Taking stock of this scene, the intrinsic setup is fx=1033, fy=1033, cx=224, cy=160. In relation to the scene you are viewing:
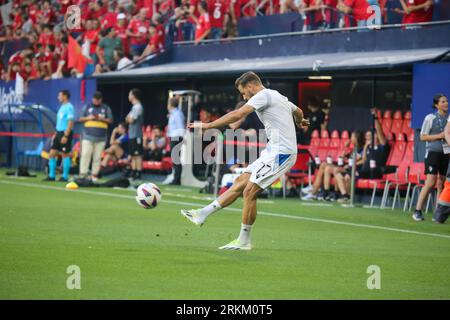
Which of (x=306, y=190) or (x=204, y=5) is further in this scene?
(x=204, y=5)

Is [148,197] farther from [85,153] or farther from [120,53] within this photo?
[120,53]

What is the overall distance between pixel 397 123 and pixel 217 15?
673 cm

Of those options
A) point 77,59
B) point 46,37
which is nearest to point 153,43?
point 77,59

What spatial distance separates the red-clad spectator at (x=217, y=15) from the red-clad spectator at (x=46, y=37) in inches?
333

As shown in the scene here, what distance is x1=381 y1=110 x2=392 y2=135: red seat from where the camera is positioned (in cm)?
2345

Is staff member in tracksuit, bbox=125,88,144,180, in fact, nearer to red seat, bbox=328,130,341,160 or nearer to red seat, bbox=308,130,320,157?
red seat, bbox=308,130,320,157

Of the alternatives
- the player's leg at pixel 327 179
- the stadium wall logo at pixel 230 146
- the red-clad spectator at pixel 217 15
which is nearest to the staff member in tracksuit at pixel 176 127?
the stadium wall logo at pixel 230 146

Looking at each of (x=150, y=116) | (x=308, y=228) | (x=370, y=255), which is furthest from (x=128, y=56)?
(x=370, y=255)

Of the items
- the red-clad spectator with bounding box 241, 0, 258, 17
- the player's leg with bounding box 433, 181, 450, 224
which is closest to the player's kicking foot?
the player's leg with bounding box 433, 181, 450, 224

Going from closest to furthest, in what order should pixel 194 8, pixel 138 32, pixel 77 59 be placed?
pixel 194 8, pixel 138 32, pixel 77 59

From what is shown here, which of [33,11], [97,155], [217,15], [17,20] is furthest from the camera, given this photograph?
[17,20]

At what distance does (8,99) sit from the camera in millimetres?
35375

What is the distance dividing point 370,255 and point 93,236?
146 inches

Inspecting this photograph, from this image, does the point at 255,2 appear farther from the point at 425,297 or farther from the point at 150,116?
the point at 425,297
